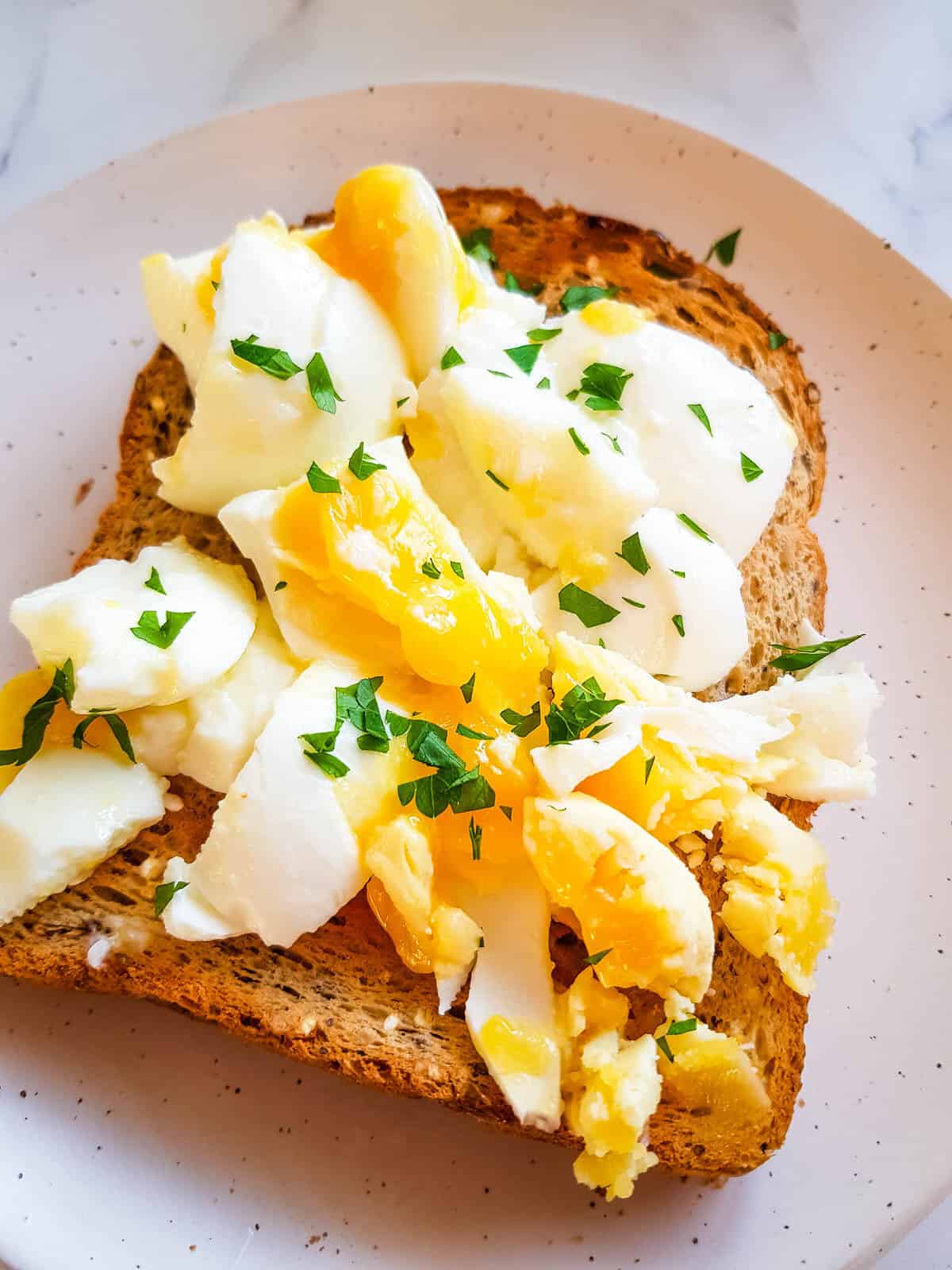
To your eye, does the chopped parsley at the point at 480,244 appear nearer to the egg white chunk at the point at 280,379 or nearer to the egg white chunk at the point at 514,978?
the egg white chunk at the point at 280,379

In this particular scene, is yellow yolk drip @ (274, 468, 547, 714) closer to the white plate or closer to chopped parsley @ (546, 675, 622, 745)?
chopped parsley @ (546, 675, 622, 745)

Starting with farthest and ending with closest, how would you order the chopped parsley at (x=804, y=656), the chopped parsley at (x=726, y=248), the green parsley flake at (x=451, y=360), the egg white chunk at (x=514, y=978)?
the chopped parsley at (x=726, y=248) < the chopped parsley at (x=804, y=656) < the green parsley flake at (x=451, y=360) < the egg white chunk at (x=514, y=978)

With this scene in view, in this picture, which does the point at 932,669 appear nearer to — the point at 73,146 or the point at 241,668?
the point at 241,668

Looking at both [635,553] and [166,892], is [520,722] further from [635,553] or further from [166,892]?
[166,892]

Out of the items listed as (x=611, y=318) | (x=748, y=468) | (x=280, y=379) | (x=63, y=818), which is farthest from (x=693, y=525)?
(x=63, y=818)

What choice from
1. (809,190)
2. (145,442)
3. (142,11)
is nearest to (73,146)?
(142,11)

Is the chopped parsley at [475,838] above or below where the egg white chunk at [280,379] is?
below

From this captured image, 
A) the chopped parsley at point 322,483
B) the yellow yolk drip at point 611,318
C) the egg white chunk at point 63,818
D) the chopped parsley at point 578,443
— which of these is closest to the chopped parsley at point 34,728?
the egg white chunk at point 63,818
